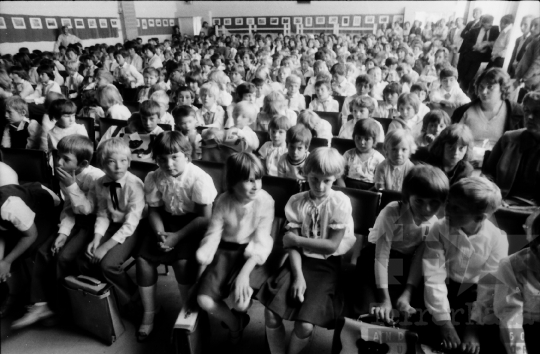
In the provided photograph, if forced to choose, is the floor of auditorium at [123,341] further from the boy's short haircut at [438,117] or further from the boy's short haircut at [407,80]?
the boy's short haircut at [407,80]

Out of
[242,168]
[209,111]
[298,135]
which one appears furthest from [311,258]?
[209,111]

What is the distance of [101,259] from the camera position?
1992mm

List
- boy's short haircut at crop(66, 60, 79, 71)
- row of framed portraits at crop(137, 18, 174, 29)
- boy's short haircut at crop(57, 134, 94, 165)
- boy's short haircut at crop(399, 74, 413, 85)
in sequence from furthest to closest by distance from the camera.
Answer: row of framed portraits at crop(137, 18, 174, 29)
boy's short haircut at crop(66, 60, 79, 71)
boy's short haircut at crop(399, 74, 413, 85)
boy's short haircut at crop(57, 134, 94, 165)

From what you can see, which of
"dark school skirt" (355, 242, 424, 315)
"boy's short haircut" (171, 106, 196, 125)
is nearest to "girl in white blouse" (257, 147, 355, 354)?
"dark school skirt" (355, 242, 424, 315)

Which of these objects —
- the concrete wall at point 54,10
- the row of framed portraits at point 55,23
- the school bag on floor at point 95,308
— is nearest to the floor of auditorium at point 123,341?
the school bag on floor at point 95,308

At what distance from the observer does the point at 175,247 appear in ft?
6.77

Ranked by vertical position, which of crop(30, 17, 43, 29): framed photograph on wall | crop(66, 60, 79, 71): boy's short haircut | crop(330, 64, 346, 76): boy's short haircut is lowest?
crop(330, 64, 346, 76): boy's short haircut

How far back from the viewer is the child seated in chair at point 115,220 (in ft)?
6.56

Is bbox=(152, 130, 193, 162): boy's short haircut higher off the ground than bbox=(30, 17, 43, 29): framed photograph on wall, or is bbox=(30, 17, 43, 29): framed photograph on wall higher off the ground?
bbox=(30, 17, 43, 29): framed photograph on wall

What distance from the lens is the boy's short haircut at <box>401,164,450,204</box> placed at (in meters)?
1.56

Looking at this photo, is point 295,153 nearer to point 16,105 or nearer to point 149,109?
point 149,109

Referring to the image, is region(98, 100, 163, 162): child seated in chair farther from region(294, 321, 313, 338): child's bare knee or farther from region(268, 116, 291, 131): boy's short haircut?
region(294, 321, 313, 338): child's bare knee

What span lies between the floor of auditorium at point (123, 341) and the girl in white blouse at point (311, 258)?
262 millimetres

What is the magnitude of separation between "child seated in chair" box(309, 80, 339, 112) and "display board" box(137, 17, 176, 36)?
40.8 ft
